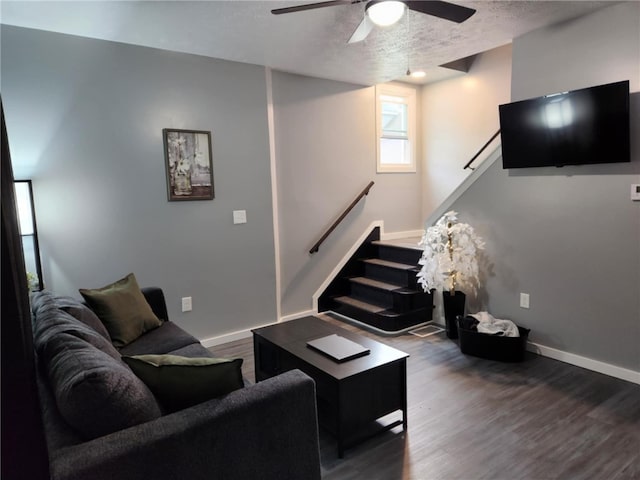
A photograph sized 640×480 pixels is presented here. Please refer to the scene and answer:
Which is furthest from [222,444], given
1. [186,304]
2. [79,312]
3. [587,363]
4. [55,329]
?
[587,363]

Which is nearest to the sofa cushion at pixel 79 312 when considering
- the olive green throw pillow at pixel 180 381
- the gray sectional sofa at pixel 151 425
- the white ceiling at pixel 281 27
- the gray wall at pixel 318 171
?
the gray sectional sofa at pixel 151 425

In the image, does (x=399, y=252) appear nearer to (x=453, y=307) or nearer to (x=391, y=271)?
(x=391, y=271)

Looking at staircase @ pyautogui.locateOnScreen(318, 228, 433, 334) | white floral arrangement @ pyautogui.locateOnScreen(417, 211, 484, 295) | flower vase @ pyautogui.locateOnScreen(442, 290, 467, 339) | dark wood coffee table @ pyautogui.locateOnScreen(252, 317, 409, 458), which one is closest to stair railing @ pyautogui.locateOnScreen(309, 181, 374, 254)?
staircase @ pyautogui.locateOnScreen(318, 228, 433, 334)

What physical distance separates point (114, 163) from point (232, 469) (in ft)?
8.50

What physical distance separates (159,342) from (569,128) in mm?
3155

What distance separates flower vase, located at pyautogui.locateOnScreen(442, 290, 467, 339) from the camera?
3.66 m

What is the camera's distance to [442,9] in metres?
2.24

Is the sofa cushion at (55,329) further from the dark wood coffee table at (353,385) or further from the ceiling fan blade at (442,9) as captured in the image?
the ceiling fan blade at (442,9)

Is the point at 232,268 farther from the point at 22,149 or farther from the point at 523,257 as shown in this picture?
the point at 523,257

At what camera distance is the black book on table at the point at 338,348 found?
2.25m

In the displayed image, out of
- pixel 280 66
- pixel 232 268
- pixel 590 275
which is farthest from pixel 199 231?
pixel 590 275

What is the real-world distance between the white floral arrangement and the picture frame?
2034 mm

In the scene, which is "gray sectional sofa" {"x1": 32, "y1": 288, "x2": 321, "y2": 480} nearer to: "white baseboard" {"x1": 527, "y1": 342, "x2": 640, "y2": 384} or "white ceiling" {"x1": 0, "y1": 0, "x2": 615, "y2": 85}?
"white ceiling" {"x1": 0, "y1": 0, "x2": 615, "y2": 85}

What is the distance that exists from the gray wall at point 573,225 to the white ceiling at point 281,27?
0.75 ft
